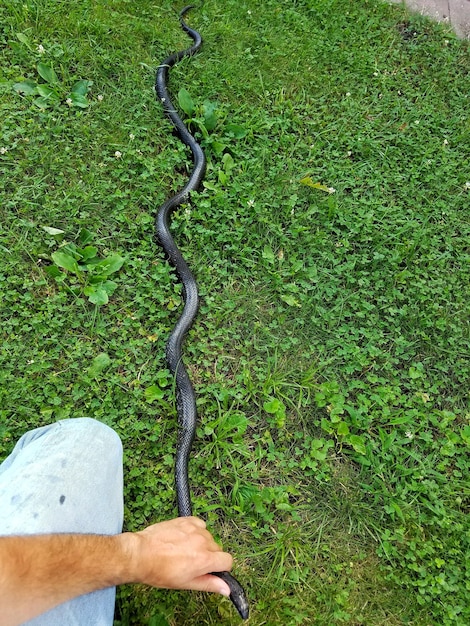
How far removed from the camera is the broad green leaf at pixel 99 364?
2.88 metres

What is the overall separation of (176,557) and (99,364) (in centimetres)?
136

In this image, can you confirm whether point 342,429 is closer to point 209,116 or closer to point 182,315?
point 182,315

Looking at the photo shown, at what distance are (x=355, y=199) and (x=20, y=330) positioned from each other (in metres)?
2.62

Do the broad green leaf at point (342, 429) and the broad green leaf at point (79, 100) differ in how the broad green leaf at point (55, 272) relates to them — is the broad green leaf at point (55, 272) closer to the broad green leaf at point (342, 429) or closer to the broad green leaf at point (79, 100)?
the broad green leaf at point (79, 100)

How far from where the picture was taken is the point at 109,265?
3.20 metres

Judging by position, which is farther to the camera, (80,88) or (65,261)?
(80,88)

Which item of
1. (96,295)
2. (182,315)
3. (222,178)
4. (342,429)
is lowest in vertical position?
(96,295)

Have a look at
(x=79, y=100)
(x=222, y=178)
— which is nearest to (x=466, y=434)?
(x=222, y=178)

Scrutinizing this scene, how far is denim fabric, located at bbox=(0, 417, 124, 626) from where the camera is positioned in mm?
1729

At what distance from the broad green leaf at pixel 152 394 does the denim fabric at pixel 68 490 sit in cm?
Result: 69

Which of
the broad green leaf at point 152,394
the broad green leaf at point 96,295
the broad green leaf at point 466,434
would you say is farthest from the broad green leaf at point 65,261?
the broad green leaf at point 466,434

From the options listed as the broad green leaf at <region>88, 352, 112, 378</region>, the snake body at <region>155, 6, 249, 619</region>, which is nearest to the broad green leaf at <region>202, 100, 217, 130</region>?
the snake body at <region>155, 6, 249, 619</region>

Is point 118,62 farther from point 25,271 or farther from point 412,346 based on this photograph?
point 412,346

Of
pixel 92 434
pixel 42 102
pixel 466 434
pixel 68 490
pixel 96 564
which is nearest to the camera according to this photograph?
pixel 96 564
